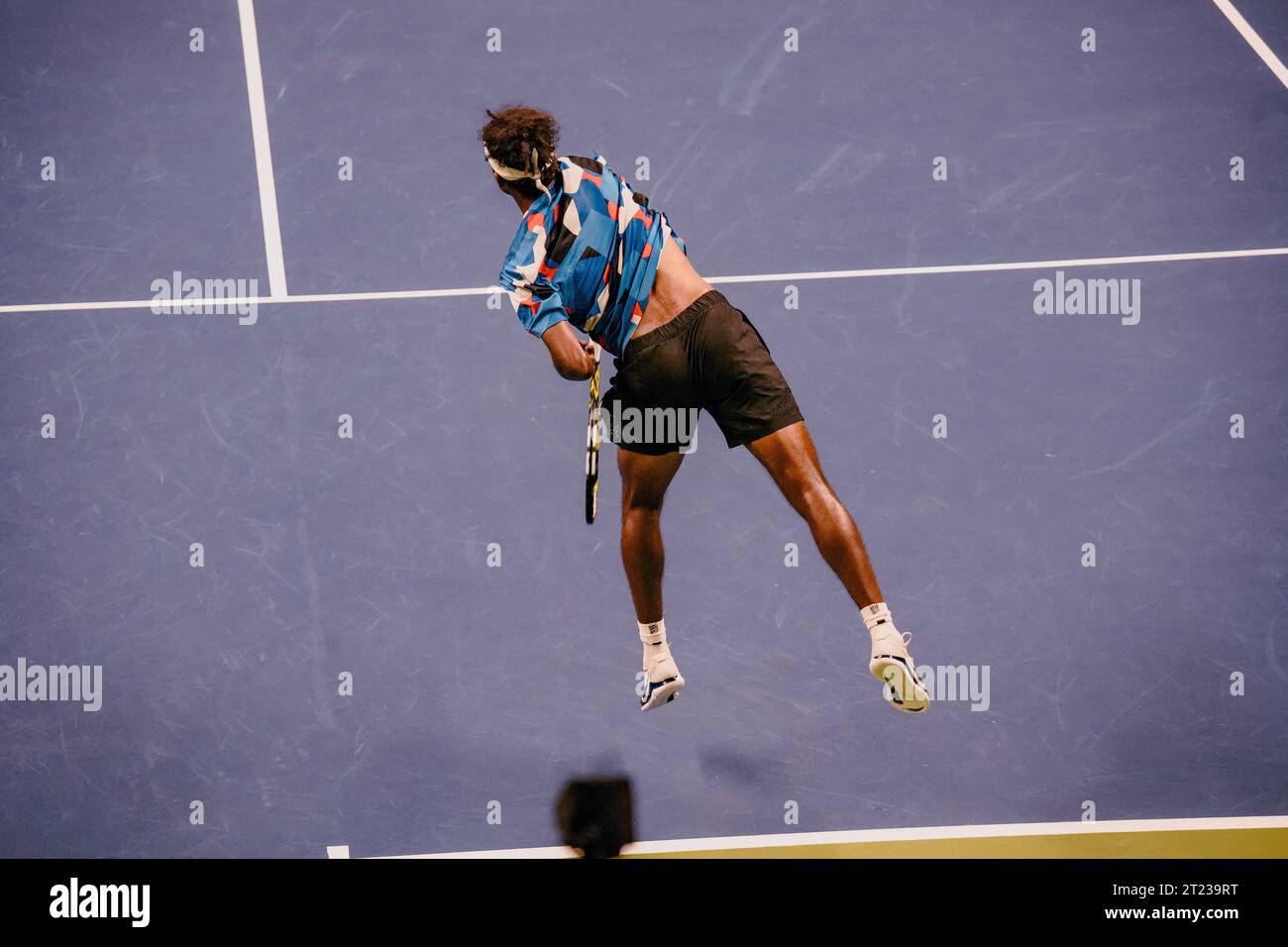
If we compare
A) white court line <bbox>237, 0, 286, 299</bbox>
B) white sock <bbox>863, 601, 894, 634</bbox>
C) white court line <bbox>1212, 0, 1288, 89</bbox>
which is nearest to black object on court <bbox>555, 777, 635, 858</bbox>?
white sock <bbox>863, 601, 894, 634</bbox>

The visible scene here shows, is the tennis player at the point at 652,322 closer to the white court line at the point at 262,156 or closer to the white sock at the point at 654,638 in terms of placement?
the white sock at the point at 654,638

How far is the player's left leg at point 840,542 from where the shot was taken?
6090 mm

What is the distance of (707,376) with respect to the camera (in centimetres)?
620

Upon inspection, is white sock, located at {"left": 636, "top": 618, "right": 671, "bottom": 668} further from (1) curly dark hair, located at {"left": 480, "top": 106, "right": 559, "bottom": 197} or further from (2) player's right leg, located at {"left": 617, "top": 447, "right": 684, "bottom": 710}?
(1) curly dark hair, located at {"left": 480, "top": 106, "right": 559, "bottom": 197}

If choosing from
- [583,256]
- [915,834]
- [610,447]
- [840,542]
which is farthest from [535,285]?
[915,834]

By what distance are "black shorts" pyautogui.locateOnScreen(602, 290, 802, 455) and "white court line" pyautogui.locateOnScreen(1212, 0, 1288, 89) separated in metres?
3.35

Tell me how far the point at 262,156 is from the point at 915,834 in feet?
15.2

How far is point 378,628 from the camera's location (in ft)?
22.9

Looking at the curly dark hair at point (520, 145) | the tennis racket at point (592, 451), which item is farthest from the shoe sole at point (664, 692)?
the curly dark hair at point (520, 145)

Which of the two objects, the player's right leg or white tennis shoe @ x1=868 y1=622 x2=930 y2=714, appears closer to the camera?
white tennis shoe @ x1=868 y1=622 x2=930 y2=714

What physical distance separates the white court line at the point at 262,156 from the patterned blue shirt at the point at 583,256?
5.62 feet

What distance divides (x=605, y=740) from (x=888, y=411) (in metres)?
2.09

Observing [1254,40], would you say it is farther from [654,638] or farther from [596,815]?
[596,815]

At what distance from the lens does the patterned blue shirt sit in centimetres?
619
